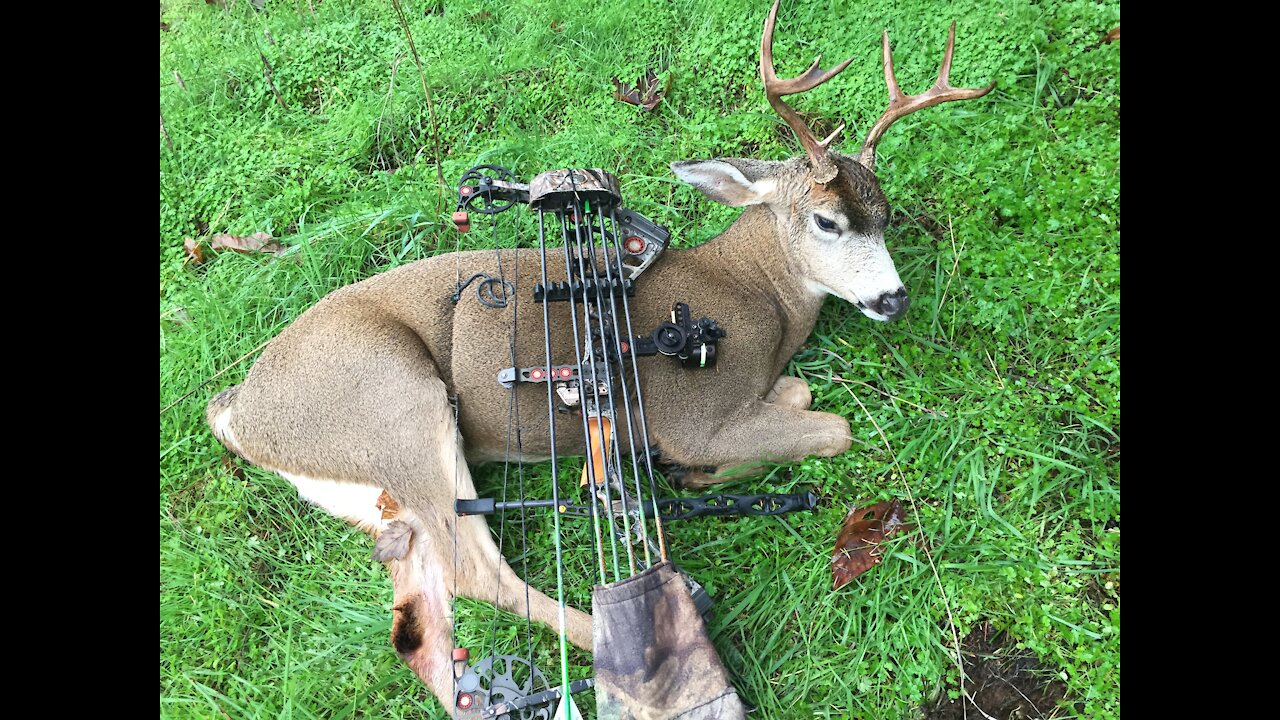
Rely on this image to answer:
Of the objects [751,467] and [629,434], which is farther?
[751,467]

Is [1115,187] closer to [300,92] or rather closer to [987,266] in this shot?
[987,266]

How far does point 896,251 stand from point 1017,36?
4.33 feet

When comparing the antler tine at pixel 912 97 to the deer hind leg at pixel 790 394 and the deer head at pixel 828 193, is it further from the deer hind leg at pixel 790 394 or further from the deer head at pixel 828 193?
the deer hind leg at pixel 790 394

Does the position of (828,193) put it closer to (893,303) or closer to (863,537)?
(893,303)

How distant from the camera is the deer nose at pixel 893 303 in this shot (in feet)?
10.8

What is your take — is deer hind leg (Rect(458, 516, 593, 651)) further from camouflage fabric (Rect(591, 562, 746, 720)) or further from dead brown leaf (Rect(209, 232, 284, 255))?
dead brown leaf (Rect(209, 232, 284, 255))

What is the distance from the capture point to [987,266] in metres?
3.67

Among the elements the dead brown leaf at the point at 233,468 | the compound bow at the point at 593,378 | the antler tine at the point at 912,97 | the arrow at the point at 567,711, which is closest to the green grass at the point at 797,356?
the dead brown leaf at the point at 233,468

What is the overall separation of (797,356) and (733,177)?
2.81 ft

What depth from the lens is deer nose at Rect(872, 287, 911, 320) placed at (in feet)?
10.8

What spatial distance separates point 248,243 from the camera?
4.46m

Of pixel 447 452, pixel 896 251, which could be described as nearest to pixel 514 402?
pixel 447 452

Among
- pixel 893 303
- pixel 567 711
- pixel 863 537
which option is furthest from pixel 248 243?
pixel 863 537

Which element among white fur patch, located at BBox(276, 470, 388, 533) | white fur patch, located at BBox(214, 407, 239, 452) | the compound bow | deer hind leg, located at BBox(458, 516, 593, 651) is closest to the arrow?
the compound bow
